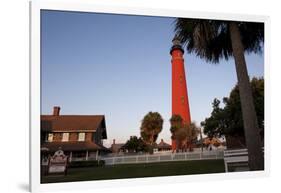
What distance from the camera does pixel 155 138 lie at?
8.35 meters

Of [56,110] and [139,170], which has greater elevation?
[56,110]

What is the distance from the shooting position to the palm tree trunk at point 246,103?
888cm

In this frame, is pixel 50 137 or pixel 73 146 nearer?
pixel 50 137

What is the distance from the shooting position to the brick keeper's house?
25.0 ft

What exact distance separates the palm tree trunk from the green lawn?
25.1 inches

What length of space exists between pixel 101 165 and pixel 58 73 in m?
1.61

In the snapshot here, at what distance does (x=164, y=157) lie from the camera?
8414 millimetres

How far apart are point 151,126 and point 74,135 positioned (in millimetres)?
1251

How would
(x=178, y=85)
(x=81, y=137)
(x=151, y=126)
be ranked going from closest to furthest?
(x=81, y=137) < (x=151, y=126) < (x=178, y=85)

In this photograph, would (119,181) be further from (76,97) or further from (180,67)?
(180,67)

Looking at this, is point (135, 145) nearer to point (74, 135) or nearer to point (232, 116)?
point (74, 135)

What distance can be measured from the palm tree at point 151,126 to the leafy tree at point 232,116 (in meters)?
0.83

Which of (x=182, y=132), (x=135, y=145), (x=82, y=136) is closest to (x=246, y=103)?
(x=182, y=132)

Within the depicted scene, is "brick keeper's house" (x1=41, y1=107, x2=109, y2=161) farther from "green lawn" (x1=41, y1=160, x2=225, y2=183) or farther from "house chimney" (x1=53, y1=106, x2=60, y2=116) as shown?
"green lawn" (x1=41, y1=160, x2=225, y2=183)
